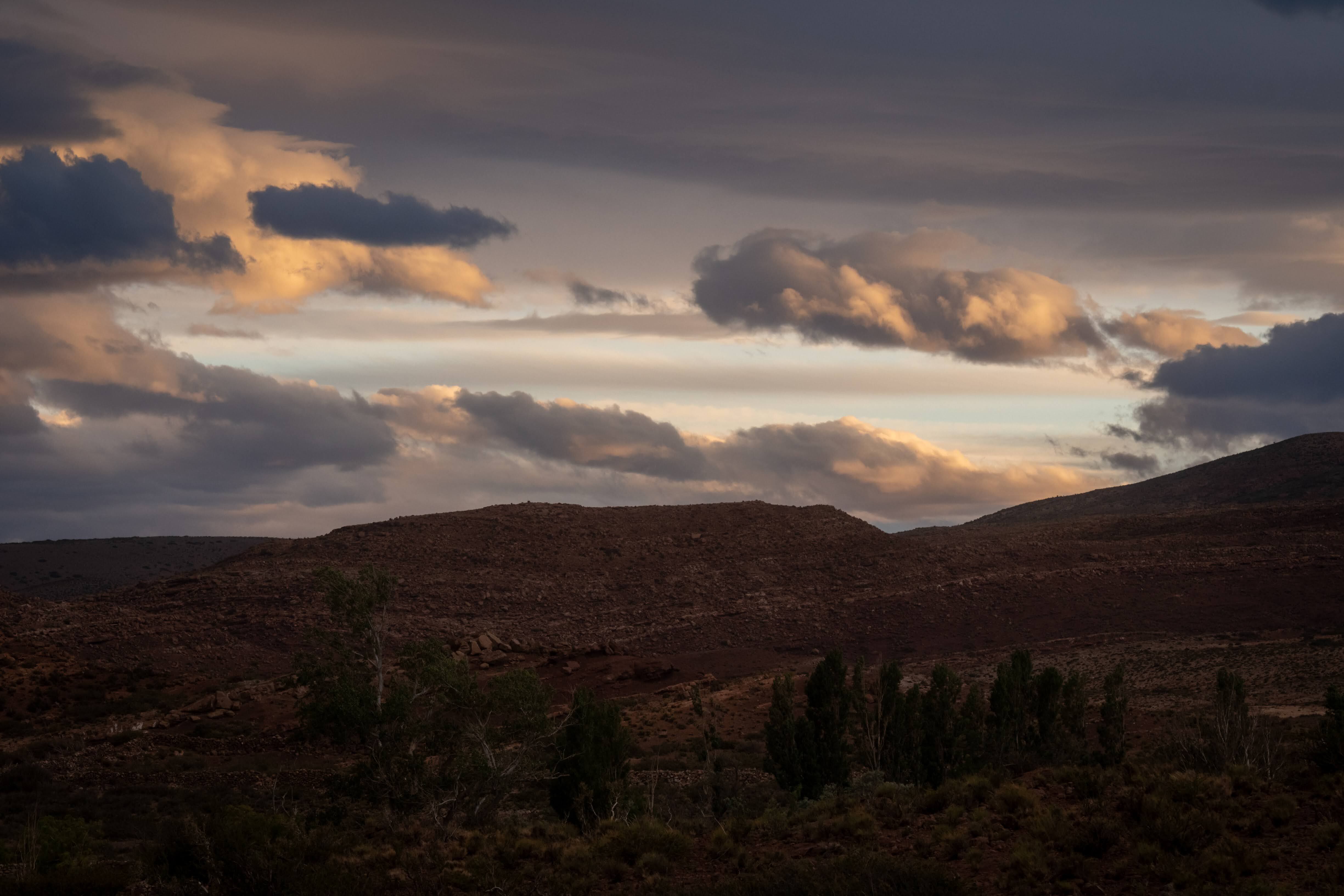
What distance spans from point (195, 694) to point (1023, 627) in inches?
2324

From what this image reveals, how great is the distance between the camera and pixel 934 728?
3594cm

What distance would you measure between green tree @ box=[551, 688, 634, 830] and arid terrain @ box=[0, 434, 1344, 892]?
7.92 metres

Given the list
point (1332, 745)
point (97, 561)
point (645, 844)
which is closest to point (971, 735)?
point (1332, 745)

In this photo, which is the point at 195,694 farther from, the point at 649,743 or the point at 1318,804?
the point at 1318,804

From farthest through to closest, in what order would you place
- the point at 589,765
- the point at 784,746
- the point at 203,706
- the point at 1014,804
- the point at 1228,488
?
1. the point at 1228,488
2. the point at 203,706
3. the point at 784,746
4. the point at 589,765
5. the point at 1014,804

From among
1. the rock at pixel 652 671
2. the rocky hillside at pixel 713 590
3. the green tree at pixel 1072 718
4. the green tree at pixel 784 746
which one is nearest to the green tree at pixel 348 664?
the green tree at pixel 784 746

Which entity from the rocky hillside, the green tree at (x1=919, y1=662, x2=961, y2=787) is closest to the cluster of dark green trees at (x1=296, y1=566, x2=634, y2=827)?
the green tree at (x1=919, y1=662, x2=961, y2=787)

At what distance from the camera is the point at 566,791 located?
92.0ft

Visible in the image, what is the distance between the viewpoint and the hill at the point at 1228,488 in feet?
435

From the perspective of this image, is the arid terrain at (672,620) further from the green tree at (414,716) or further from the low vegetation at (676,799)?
the green tree at (414,716)

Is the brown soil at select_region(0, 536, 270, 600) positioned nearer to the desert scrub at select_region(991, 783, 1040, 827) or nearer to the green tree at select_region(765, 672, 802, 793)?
the green tree at select_region(765, 672, 802, 793)

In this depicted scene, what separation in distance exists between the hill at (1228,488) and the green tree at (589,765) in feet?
361

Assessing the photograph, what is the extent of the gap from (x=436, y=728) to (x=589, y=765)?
14.4 feet

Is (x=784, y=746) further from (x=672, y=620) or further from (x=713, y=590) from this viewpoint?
(x=713, y=590)
